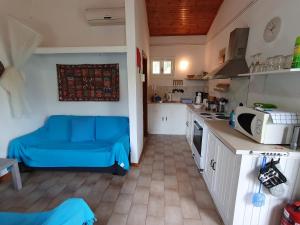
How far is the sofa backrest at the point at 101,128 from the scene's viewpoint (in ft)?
9.87

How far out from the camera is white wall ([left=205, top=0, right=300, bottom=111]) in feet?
5.27

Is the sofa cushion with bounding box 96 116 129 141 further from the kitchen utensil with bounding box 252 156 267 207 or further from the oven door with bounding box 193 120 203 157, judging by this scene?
the kitchen utensil with bounding box 252 156 267 207

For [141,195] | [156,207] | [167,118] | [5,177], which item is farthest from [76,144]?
[167,118]

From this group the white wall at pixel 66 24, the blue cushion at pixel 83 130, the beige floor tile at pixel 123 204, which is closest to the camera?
the beige floor tile at pixel 123 204

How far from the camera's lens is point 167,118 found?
14.3 feet

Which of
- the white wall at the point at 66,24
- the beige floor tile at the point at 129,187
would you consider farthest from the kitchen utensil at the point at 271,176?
the white wall at the point at 66,24

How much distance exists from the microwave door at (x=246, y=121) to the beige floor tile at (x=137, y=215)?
4.73ft

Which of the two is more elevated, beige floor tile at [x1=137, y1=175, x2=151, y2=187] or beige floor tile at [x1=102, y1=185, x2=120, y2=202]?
beige floor tile at [x1=137, y1=175, x2=151, y2=187]

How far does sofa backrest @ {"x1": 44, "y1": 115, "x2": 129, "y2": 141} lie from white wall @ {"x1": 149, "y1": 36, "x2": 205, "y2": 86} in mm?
2484

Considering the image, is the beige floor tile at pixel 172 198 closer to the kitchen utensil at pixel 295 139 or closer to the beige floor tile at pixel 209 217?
the beige floor tile at pixel 209 217

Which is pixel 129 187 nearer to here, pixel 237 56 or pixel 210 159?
pixel 210 159

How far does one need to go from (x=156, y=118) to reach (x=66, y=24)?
2.83m

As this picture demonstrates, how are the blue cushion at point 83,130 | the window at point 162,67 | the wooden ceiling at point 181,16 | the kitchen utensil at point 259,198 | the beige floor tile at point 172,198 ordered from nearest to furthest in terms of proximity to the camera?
the kitchen utensil at point 259,198
the beige floor tile at point 172,198
the blue cushion at point 83,130
the wooden ceiling at point 181,16
the window at point 162,67

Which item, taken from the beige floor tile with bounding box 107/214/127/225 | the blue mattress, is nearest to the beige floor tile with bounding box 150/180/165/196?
the beige floor tile with bounding box 107/214/127/225
